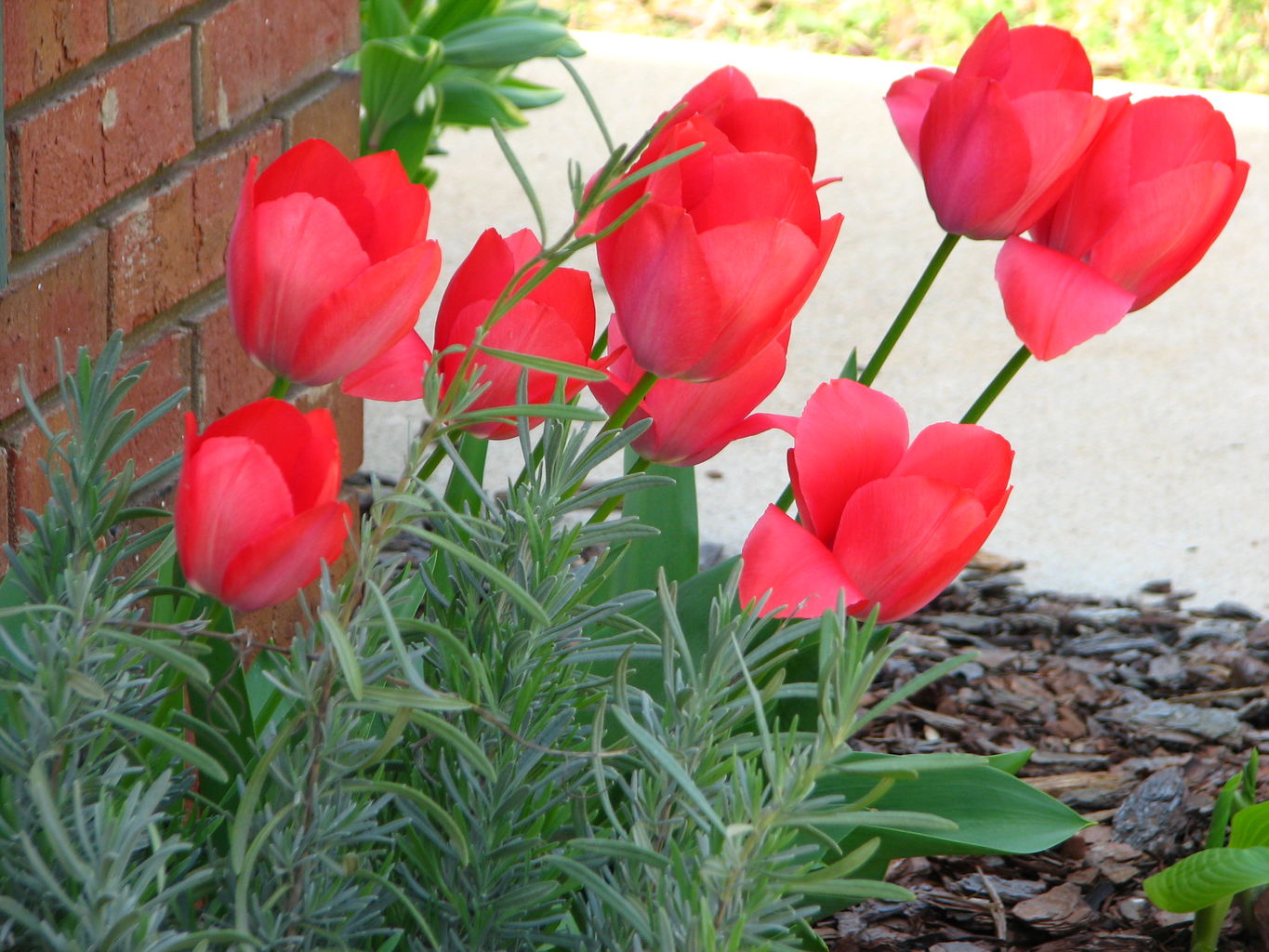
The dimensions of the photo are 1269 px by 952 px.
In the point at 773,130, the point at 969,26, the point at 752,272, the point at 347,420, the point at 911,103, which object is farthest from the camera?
the point at 969,26

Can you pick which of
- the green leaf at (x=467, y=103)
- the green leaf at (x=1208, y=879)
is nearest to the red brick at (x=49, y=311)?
the green leaf at (x=1208, y=879)

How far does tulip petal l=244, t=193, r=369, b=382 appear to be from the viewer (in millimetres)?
602

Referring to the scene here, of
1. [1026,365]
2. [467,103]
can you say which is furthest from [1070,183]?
[1026,365]

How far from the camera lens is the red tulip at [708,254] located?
634 millimetres

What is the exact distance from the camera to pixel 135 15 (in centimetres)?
115

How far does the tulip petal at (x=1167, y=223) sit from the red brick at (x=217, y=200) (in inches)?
30.6

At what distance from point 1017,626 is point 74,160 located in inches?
52.6

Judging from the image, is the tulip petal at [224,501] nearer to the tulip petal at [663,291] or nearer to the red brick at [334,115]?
the tulip petal at [663,291]

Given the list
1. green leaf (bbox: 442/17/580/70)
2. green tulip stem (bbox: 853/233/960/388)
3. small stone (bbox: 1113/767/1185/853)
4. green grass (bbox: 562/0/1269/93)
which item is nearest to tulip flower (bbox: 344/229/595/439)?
green tulip stem (bbox: 853/233/960/388)

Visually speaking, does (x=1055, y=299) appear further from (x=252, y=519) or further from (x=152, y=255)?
(x=152, y=255)

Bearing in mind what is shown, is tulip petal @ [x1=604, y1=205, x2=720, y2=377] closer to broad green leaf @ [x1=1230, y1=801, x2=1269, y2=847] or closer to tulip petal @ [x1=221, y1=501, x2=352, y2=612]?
tulip petal @ [x1=221, y1=501, x2=352, y2=612]

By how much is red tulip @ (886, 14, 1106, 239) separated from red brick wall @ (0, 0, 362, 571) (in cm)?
61

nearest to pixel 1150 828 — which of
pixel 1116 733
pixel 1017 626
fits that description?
pixel 1116 733

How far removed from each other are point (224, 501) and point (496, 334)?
0.59ft
